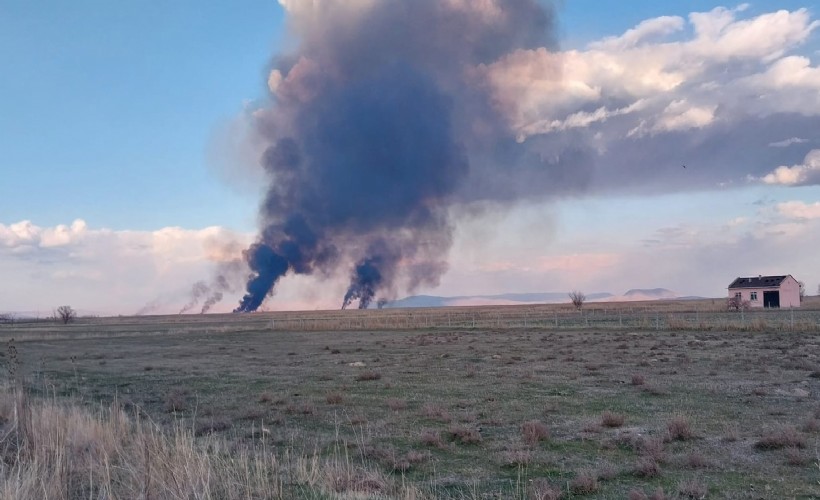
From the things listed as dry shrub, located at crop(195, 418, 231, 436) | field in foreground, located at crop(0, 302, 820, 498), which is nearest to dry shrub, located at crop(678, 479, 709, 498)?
field in foreground, located at crop(0, 302, 820, 498)

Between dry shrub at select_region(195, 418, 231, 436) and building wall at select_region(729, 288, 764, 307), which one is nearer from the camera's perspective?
dry shrub at select_region(195, 418, 231, 436)

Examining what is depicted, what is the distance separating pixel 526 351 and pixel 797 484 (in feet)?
82.0

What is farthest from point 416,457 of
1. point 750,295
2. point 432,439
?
point 750,295

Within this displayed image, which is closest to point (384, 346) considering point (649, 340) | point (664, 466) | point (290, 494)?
Answer: point (649, 340)

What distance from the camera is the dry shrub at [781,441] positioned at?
38.0 ft

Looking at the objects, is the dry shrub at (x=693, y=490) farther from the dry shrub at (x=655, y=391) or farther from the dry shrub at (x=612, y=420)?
the dry shrub at (x=655, y=391)

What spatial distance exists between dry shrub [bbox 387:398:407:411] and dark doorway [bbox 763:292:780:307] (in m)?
91.0

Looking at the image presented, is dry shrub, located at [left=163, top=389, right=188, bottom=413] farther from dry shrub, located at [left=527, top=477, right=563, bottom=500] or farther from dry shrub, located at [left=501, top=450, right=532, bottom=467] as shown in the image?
dry shrub, located at [left=527, top=477, right=563, bottom=500]

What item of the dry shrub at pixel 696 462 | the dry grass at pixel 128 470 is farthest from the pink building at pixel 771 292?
the dry grass at pixel 128 470

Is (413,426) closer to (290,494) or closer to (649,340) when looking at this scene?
(290,494)

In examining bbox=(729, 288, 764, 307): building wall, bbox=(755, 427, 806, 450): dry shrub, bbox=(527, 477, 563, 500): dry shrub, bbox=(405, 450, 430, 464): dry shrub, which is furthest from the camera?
bbox=(729, 288, 764, 307): building wall

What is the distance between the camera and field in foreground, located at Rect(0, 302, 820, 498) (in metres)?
9.55

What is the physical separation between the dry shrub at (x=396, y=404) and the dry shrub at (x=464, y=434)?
352cm

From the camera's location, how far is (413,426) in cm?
1463
